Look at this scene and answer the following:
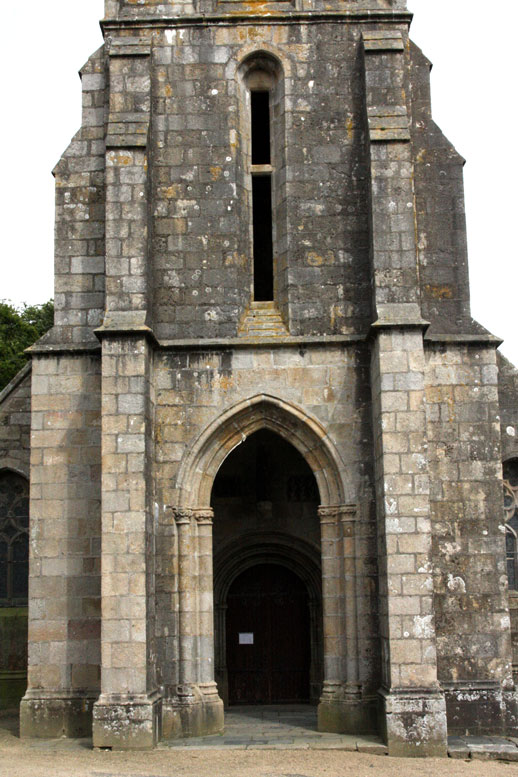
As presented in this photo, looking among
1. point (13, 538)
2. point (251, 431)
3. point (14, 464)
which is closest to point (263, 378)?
point (251, 431)

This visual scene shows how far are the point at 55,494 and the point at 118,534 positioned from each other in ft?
4.65

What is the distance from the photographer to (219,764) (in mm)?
10047

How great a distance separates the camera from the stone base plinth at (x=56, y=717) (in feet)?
37.6

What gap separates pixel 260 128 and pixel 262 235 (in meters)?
1.64

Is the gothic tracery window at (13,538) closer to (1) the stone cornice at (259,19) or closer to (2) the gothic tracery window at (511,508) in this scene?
(1) the stone cornice at (259,19)

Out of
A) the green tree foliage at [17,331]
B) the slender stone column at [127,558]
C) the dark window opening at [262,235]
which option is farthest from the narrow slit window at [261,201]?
the green tree foliage at [17,331]

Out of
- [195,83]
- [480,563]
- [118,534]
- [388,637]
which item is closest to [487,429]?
[480,563]

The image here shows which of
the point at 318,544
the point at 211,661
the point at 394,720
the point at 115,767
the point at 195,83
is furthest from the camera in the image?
the point at 318,544

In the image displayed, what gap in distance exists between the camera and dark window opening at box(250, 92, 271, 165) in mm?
13969

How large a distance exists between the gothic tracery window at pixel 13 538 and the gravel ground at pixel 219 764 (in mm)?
3490

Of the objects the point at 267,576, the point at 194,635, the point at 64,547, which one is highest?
the point at 64,547

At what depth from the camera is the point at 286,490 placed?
14609 millimetres

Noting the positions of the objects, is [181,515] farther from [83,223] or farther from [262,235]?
[262,235]

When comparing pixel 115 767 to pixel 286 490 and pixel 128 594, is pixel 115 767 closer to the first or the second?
pixel 128 594
